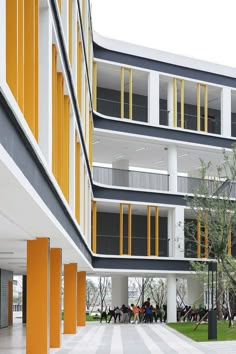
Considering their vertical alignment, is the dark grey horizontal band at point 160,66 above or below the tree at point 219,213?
above

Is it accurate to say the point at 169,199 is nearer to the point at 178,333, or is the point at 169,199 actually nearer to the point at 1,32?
the point at 178,333

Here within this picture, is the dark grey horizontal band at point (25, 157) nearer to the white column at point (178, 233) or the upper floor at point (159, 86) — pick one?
the upper floor at point (159, 86)

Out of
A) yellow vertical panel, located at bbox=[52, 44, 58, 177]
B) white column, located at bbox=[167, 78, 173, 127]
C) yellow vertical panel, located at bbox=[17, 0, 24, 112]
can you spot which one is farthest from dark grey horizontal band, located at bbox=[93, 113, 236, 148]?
yellow vertical panel, located at bbox=[17, 0, 24, 112]

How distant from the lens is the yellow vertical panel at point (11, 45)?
31.8 feet

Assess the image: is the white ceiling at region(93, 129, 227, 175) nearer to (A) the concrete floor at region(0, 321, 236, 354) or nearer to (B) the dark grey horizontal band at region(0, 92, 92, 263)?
(A) the concrete floor at region(0, 321, 236, 354)

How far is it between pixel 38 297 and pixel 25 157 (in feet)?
28.9

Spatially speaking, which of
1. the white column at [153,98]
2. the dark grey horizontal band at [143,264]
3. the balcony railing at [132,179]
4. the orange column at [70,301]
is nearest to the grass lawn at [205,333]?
the orange column at [70,301]

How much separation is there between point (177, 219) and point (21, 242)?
25.0 m

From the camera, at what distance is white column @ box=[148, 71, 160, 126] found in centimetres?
4294

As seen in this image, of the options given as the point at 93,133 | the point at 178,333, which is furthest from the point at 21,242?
the point at 93,133

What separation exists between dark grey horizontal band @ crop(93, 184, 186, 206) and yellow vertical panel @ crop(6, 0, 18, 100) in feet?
99.6

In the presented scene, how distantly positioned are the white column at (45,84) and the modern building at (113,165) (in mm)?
793

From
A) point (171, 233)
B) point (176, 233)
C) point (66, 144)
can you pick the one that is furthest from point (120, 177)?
point (66, 144)

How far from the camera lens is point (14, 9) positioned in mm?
9836
